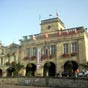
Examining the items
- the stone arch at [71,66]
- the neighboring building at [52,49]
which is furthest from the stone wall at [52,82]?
the stone arch at [71,66]

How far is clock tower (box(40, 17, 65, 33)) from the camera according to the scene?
1612 inches

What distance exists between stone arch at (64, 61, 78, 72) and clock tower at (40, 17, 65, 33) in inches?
300

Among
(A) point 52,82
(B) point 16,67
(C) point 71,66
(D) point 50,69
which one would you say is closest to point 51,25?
(D) point 50,69

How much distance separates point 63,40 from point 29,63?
27.2 feet

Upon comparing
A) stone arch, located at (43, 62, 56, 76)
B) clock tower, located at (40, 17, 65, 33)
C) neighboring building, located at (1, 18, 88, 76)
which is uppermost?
clock tower, located at (40, 17, 65, 33)

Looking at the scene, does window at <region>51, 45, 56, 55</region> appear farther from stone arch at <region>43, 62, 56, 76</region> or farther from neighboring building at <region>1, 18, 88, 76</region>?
stone arch at <region>43, 62, 56, 76</region>

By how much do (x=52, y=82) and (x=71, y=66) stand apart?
723 cm

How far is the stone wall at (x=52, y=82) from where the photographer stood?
1060 inches

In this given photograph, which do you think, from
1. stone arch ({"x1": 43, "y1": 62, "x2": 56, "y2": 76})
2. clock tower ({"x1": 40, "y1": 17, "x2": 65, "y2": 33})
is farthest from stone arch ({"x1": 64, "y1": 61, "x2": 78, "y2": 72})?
clock tower ({"x1": 40, "y1": 17, "x2": 65, "y2": 33})

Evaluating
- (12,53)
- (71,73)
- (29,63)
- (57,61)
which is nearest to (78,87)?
(71,73)

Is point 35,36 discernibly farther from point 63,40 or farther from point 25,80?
point 25,80

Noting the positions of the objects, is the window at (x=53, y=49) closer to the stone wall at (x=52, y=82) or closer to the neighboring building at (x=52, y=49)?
the neighboring building at (x=52, y=49)

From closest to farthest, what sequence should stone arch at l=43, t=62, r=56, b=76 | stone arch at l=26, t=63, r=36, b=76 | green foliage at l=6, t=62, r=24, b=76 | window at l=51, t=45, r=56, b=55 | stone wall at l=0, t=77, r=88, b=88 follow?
stone wall at l=0, t=77, r=88, b=88
window at l=51, t=45, r=56, b=55
stone arch at l=43, t=62, r=56, b=76
green foliage at l=6, t=62, r=24, b=76
stone arch at l=26, t=63, r=36, b=76

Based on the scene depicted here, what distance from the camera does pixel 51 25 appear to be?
4147 centimetres
